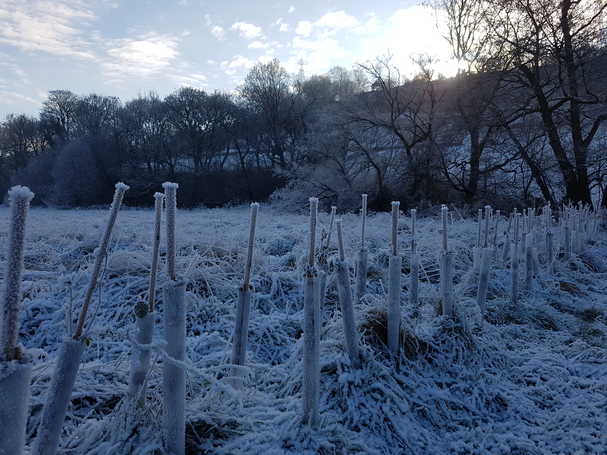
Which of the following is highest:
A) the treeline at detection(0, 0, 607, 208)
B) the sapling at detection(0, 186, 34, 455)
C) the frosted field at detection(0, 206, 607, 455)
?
the treeline at detection(0, 0, 607, 208)

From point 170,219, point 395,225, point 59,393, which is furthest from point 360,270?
point 59,393

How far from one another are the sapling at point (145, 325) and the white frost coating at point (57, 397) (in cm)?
29

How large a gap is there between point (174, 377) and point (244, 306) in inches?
26.6

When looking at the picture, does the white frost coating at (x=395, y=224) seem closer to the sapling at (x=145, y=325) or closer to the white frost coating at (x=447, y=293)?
the white frost coating at (x=447, y=293)

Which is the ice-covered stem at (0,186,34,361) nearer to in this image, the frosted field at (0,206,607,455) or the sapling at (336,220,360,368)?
the frosted field at (0,206,607,455)

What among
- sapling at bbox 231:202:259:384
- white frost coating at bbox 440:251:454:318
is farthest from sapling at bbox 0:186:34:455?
white frost coating at bbox 440:251:454:318

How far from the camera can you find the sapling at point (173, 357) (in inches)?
57.5

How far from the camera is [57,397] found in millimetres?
1230

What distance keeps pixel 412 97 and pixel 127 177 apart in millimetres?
17634

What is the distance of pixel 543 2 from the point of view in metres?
13.6

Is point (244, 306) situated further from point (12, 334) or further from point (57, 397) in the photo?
point (12, 334)

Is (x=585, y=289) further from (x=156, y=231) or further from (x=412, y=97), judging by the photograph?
(x=412, y=97)

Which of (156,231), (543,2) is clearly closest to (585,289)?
(156,231)

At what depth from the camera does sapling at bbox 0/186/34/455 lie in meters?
0.99
